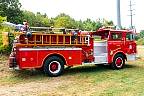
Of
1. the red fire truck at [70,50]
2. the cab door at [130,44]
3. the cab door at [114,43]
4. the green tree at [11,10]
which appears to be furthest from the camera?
the green tree at [11,10]

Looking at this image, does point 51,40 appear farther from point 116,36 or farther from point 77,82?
point 116,36

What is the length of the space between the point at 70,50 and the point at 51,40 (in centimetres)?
101

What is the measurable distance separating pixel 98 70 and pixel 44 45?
3.49m

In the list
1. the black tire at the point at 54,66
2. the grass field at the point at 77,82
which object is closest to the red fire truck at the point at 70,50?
the black tire at the point at 54,66

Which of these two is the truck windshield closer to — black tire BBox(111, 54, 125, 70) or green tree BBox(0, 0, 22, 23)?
black tire BBox(111, 54, 125, 70)

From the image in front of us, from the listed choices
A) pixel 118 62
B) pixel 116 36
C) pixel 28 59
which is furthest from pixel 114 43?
pixel 28 59

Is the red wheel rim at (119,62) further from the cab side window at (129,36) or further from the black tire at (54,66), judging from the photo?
the black tire at (54,66)

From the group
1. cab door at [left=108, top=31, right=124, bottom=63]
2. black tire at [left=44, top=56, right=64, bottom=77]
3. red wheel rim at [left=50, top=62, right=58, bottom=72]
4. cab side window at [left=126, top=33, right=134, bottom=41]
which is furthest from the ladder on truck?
cab side window at [left=126, top=33, right=134, bottom=41]

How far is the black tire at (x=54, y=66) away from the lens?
13766 mm

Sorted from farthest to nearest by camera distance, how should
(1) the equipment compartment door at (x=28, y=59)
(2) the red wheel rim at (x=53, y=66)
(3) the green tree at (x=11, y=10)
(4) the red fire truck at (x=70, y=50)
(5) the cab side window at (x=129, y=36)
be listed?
1. (3) the green tree at (x=11, y=10)
2. (5) the cab side window at (x=129, y=36)
3. (2) the red wheel rim at (x=53, y=66)
4. (4) the red fire truck at (x=70, y=50)
5. (1) the equipment compartment door at (x=28, y=59)

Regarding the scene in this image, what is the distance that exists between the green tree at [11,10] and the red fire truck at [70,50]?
76.2 ft

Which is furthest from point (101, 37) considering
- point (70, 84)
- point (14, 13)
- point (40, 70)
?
point (14, 13)

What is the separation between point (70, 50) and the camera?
14359mm

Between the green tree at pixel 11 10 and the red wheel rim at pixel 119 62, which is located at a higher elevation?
the green tree at pixel 11 10
